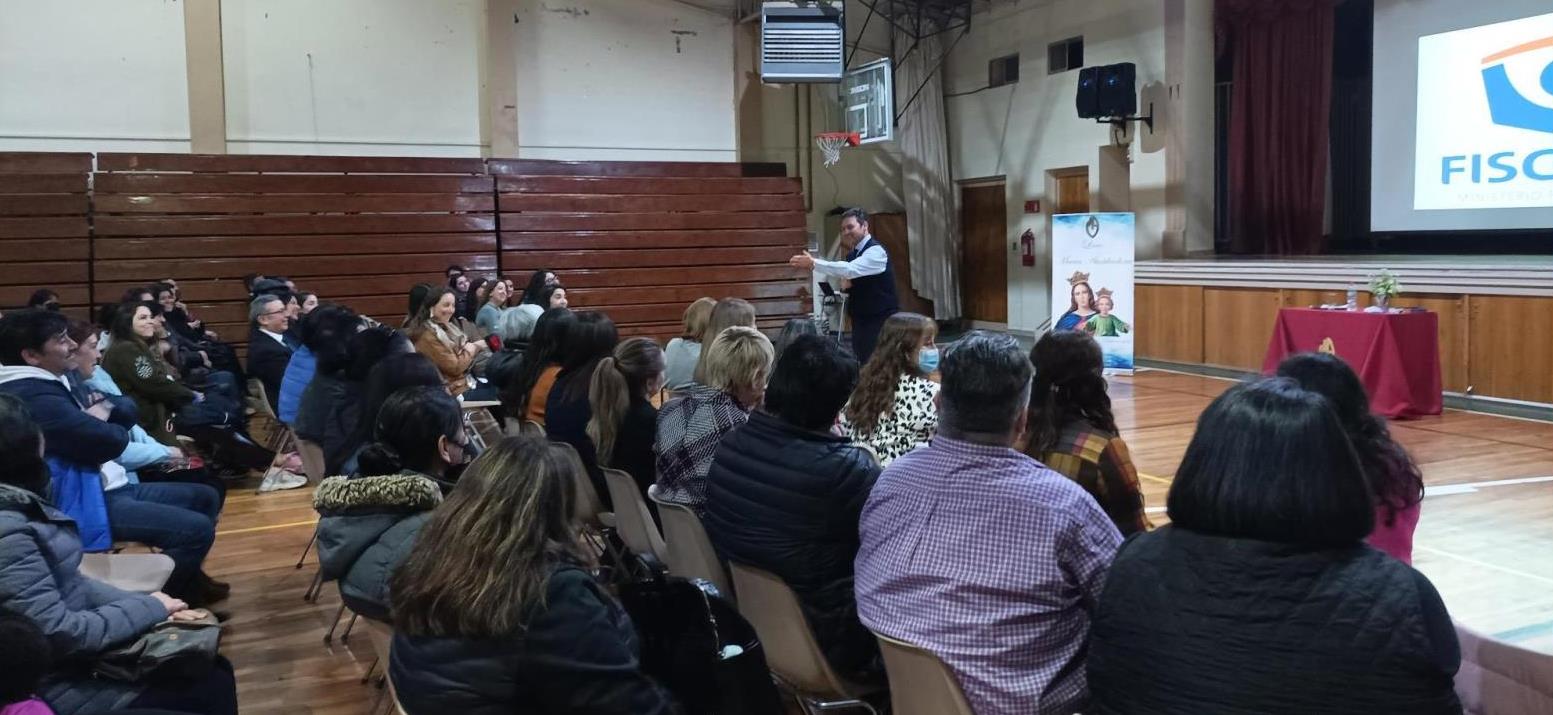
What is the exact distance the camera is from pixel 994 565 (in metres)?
1.87

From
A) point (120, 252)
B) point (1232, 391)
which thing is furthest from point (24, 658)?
point (120, 252)

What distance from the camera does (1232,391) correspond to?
5.03ft

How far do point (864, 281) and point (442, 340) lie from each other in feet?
7.97

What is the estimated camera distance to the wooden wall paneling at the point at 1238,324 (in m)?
9.44

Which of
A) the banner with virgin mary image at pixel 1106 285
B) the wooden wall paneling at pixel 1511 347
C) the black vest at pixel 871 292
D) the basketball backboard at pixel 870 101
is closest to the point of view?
the black vest at pixel 871 292

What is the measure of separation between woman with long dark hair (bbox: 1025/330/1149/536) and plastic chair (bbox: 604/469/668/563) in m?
1.28

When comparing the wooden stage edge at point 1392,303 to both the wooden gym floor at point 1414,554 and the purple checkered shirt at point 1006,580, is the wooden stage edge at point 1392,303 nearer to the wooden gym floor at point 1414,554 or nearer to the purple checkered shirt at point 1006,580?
the wooden gym floor at point 1414,554

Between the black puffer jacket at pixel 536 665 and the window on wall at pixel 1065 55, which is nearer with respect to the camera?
the black puffer jacket at pixel 536 665

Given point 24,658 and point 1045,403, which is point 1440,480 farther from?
point 24,658

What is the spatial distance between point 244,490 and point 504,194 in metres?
5.31

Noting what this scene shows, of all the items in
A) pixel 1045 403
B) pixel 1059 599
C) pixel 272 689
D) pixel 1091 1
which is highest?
pixel 1091 1

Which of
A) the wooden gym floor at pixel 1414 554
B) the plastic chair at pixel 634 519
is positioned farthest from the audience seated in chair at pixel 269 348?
the plastic chair at pixel 634 519

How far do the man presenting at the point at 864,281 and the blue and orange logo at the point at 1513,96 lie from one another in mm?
4803

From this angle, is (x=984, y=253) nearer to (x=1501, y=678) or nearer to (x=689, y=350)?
(x=689, y=350)
